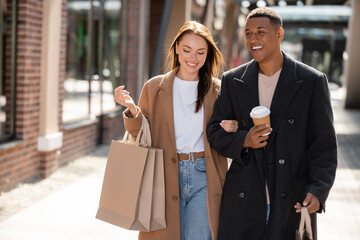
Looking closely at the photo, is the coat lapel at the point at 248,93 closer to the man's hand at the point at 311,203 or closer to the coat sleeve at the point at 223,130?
the coat sleeve at the point at 223,130

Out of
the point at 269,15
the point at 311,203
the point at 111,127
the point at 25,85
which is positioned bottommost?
the point at 111,127

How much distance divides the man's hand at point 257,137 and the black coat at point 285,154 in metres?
0.04

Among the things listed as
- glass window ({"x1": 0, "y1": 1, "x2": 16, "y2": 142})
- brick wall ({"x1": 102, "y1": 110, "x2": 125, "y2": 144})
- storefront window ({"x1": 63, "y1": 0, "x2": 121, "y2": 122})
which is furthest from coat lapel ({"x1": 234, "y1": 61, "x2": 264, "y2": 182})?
brick wall ({"x1": 102, "y1": 110, "x2": 125, "y2": 144})

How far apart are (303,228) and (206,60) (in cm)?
123

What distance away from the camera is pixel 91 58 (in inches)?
391

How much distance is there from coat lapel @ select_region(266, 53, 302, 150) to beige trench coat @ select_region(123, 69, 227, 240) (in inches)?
20.9

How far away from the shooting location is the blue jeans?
3094 millimetres

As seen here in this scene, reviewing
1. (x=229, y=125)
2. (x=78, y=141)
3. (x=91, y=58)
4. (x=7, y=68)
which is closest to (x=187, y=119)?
(x=229, y=125)

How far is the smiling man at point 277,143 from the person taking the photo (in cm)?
256

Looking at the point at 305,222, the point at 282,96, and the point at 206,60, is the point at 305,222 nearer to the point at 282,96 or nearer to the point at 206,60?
the point at 282,96

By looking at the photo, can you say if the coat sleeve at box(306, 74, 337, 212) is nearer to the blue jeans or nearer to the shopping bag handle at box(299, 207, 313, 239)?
the shopping bag handle at box(299, 207, 313, 239)

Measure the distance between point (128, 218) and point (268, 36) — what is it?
121 cm

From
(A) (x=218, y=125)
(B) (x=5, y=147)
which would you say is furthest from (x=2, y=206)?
(A) (x=218, y=125)

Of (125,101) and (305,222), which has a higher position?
(125,101)
